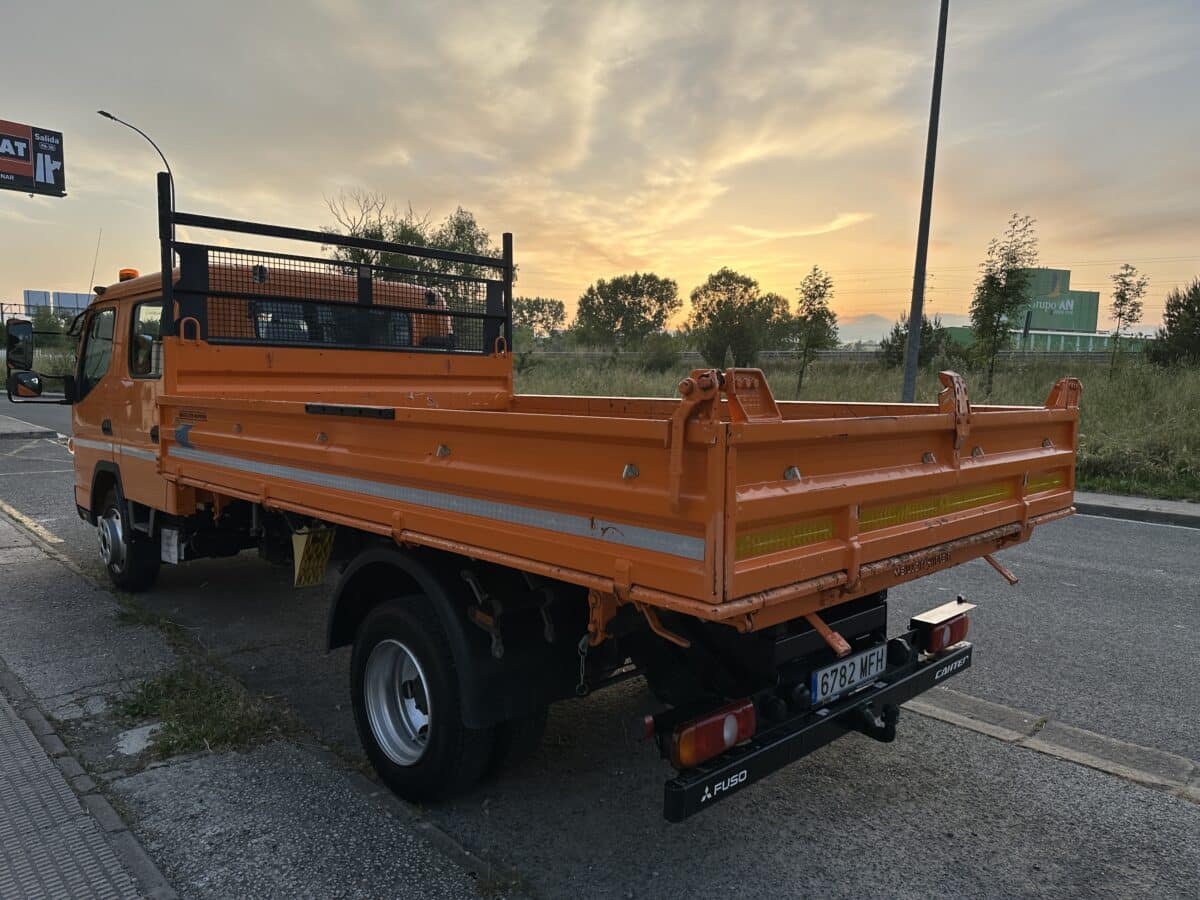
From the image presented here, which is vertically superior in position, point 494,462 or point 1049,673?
point 494,462

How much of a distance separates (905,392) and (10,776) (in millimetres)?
12313

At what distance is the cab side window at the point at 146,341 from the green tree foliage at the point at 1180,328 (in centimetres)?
2532

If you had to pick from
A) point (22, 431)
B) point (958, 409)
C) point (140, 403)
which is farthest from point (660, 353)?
point (958, 409)

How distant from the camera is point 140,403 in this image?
4973mm

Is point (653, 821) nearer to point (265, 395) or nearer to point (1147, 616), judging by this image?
point (265, 395)

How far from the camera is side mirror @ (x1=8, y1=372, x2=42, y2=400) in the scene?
5.21 m

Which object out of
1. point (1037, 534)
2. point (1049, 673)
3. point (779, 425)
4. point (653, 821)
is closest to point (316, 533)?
point (653, 821)

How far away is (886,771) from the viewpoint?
11.0 feet

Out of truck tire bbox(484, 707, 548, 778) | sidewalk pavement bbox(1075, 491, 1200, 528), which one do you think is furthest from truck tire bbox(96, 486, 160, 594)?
sidewalk pavement bbox(1075, 491, 1200, 528)

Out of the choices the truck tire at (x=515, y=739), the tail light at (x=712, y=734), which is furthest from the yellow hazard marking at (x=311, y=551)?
the tail light at (x=712, y=734)

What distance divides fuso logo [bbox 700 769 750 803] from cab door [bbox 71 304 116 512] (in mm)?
5057

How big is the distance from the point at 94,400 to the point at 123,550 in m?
1.13

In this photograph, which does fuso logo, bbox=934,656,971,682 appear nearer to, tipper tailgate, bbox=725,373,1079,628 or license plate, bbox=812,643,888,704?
license plate, bbox=812,643,888,704

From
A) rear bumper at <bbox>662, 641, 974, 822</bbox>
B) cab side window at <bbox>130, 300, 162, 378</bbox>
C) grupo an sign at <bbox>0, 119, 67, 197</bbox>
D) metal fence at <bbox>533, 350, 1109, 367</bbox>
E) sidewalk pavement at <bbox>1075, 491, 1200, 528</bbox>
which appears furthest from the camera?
grupo an sign at <bbox>0, 119, 67, 197</bbox>
